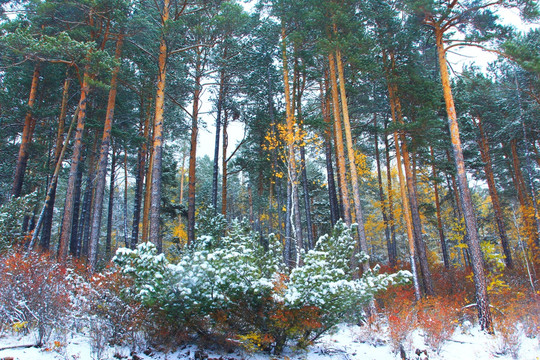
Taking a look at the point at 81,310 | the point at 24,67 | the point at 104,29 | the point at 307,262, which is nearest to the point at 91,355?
the point at 81,310

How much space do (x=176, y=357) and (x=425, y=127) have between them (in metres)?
11.3

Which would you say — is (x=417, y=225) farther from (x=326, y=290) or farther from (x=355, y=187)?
(x=326, y=290)

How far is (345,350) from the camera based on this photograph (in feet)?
20.3

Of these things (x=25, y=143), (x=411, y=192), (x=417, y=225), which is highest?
(x=25, y=143)

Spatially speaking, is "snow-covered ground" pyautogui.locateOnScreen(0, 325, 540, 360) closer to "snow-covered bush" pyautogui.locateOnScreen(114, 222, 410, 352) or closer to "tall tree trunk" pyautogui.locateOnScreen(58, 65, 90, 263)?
"snow-covered bush" pyautogui.locateOnScreen(114, 222, 410, 352)

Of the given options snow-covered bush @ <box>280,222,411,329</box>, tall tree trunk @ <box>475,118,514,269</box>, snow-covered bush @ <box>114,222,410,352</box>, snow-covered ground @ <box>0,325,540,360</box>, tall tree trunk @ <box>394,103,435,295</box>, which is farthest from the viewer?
tall tree trunk @ <box>475,118,514,269</box>

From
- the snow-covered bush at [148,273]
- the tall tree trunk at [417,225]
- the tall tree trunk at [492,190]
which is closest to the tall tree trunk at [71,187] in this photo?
the snow-covered bush at [148,273]

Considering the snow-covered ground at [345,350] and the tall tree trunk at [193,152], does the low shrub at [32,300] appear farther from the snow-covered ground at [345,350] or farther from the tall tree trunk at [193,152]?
the tall tree trunk at [193,152]

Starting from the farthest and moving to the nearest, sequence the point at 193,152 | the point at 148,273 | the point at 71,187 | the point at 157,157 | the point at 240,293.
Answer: the point at 193,152, the point at 71,187, the point at 157,157, the point at 240,293, the point at 148,273

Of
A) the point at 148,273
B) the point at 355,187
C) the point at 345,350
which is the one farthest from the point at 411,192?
the point at 148,273

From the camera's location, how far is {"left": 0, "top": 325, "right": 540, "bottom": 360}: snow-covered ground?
13.8ft

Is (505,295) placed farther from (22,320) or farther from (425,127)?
(22,320)

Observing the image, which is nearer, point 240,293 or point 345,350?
point 240,293

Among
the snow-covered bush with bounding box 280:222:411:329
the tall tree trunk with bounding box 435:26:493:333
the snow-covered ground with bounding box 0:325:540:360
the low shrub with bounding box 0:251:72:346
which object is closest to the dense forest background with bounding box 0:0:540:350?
the tall tree trunk with bounding box 435:26:493:333
